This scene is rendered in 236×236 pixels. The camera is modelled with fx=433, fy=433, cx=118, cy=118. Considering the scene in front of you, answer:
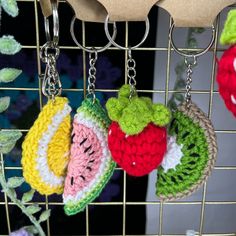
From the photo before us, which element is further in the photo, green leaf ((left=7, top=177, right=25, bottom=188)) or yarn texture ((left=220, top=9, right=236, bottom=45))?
green leaf ((left=7, top=177, right=25, bottom=188))

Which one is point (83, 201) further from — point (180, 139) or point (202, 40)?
point (202, 40)

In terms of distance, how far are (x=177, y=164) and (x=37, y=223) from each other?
0.23 metres

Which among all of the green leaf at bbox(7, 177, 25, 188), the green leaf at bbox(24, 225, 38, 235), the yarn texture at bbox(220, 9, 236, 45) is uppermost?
the yarn texture at bbox(220, 9, 236, 45)

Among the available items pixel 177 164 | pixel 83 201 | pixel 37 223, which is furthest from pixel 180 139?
pixel 37 223

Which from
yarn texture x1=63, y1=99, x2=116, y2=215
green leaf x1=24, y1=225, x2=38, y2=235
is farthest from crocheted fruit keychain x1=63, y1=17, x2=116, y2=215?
green leaf x1=24, y1=225, x2=38, y2=235

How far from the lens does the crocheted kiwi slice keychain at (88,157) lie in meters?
0.51

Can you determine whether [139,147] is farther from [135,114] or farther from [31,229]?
[31,229]

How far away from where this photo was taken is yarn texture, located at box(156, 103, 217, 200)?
0.51 m

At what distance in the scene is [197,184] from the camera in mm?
521

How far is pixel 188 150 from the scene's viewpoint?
20.2 inches

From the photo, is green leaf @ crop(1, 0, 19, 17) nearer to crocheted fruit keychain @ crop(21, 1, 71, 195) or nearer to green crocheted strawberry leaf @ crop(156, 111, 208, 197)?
crocheted fruit keychain @ crop(21, 1, 71, 195)

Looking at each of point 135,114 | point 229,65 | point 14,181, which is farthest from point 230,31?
point 14,181

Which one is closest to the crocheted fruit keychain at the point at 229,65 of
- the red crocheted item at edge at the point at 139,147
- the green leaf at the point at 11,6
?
the red crocheted item at edge at the point at 139,147

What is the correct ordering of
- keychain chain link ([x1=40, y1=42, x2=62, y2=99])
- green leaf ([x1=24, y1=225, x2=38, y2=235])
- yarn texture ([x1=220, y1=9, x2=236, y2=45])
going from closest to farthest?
yarn texture ([x1=220, y1=9, x2=236, y2=45])
keychain chain link ([x1=40, y1=42, x2=62, y2=99])
green leaf ([x1=24, y1=225, x2=38, y2=235])
